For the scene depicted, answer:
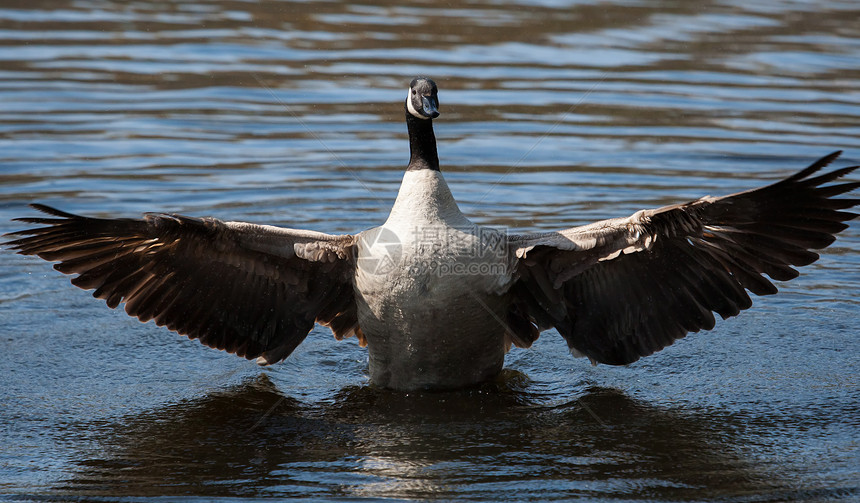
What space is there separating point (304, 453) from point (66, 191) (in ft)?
20.3

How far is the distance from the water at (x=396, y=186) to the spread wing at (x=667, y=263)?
48cm

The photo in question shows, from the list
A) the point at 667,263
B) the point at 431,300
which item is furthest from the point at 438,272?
the point at 667,263

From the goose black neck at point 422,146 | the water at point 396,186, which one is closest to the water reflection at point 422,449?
the water at point 396,186

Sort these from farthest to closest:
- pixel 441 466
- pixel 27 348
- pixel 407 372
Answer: pixel 27 348
pixel 407 372
pixel 441 466

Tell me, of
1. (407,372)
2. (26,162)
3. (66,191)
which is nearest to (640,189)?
(407,372)

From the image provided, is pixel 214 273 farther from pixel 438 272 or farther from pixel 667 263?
pixel 667 263

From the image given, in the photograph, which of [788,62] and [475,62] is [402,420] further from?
[788,62]

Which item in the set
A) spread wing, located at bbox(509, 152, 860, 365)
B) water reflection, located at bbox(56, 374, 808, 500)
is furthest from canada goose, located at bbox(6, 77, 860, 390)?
water reflection, located at bbox(56, 374, 808, 500)

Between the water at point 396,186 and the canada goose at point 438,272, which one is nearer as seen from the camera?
the water at point 396,186

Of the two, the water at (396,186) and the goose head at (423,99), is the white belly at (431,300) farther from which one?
the goose head at (423,99)

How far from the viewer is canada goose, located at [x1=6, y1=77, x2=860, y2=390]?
6.30 meters

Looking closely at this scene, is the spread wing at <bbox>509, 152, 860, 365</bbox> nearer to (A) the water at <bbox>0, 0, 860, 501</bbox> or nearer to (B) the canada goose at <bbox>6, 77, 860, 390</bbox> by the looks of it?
(B) the canada goose at <bbox>6, 77, 860, 390</bbox>

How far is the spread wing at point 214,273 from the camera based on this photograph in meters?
6.39

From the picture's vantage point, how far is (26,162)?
12.1m
